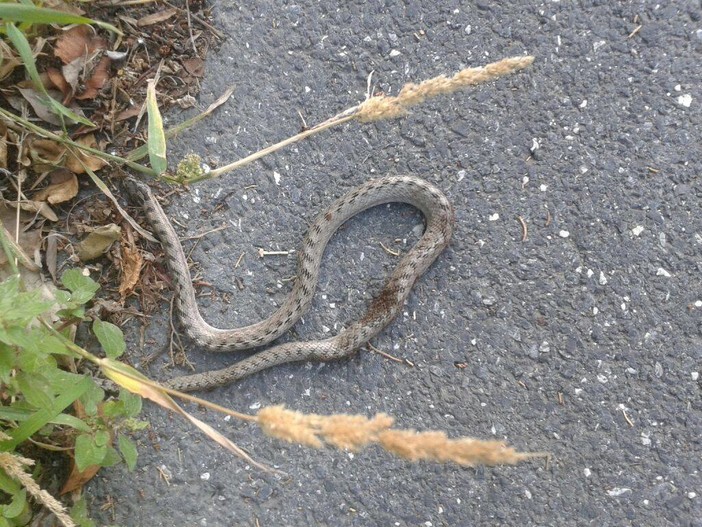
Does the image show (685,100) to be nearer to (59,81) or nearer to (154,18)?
(154,18)

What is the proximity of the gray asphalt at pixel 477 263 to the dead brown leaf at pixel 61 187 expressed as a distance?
64 centimetres

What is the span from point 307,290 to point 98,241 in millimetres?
1314

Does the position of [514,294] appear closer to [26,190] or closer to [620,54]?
[620,54]

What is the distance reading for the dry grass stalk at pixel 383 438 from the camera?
1629 mm

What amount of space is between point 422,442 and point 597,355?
2.55 meters

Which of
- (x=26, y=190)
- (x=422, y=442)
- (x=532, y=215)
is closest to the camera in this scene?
(x=422, y=442)

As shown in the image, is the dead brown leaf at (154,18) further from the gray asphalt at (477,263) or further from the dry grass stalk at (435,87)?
the dry grass stalk at (435,87)

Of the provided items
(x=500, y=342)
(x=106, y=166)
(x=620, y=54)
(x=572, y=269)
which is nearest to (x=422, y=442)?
(x=500, y=342)

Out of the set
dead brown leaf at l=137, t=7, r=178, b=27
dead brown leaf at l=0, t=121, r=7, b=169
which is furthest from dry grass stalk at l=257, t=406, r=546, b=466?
dead brown leaf at l=137, t=7, r=178, b=27

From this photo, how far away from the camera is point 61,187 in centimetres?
370

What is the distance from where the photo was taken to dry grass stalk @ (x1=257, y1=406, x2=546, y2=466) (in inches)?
64.1

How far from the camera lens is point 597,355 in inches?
150

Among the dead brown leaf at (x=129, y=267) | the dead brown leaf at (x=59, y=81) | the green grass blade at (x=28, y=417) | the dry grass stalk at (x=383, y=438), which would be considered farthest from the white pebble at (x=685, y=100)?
the green grass blade at (x=28, y=417)

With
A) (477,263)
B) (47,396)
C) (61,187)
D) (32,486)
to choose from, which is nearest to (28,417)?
(47,396)
